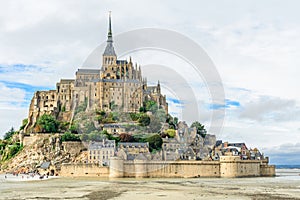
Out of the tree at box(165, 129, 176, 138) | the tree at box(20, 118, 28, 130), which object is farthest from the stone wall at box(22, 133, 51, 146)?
the tree at box(165, 129, 176, 138)

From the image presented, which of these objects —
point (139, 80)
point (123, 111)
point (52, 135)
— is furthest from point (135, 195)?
point (139, 80)

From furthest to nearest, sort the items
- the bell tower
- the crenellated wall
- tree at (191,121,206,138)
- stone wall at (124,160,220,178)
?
the bell tower, tree at (191,121,206,138), stone wall at (124,160,220,178), the crenellated wall

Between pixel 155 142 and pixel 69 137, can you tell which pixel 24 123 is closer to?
pixel 69 137

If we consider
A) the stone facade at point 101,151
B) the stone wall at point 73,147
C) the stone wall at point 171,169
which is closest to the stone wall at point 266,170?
the stone wall at point 171,169

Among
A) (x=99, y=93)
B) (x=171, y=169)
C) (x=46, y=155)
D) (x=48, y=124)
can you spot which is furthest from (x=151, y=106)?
(x=171, y=169)

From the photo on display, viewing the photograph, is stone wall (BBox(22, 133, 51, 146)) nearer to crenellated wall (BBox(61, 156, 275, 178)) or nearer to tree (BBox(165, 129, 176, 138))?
crenellated wall (BBox(61, 156, 275, 178))

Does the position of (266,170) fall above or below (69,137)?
below
